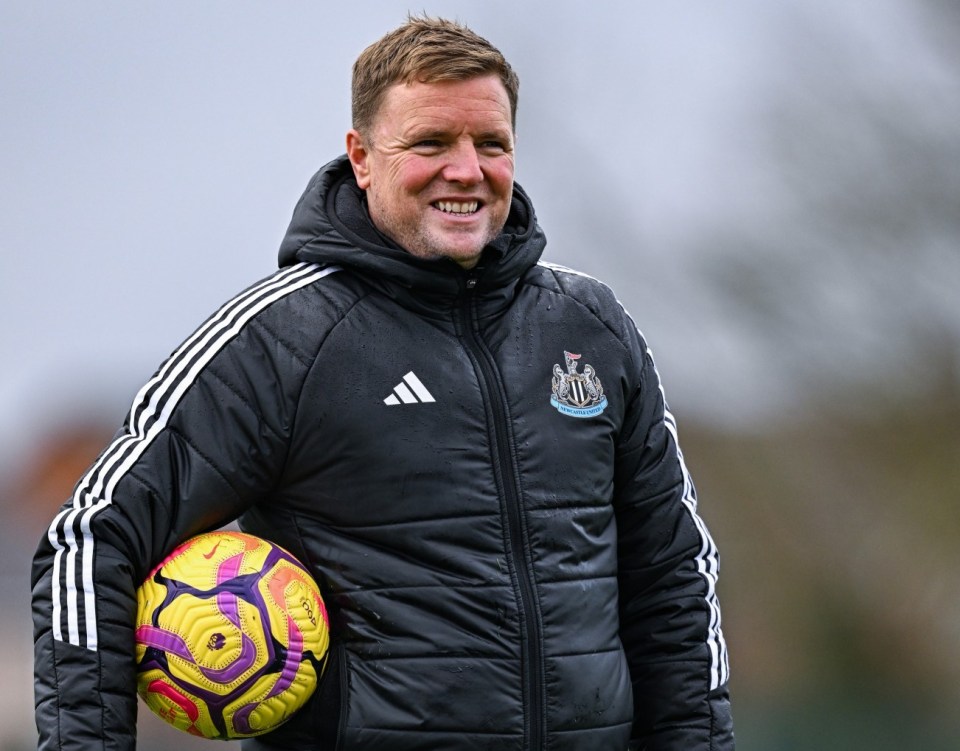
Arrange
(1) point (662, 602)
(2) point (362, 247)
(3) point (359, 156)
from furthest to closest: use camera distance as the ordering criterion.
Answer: (1) point (662, 602), (3) point (359, 156), (2) point (362, 247)

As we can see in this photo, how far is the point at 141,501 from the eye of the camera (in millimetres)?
3219

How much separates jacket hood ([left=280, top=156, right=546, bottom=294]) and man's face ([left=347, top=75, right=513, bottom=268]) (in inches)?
1.6

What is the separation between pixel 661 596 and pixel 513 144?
1.09 metres

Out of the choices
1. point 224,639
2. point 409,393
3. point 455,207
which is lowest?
point 224,639

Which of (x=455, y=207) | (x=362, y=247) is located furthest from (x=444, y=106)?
(x=362, y=247)

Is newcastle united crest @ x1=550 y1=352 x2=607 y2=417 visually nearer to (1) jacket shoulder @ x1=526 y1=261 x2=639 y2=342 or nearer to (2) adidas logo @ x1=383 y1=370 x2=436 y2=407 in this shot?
(1) jacket shoulder @ x1=526 y1=261 x2=639 y2=342

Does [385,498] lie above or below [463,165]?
below

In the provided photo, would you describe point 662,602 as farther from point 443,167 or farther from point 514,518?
point 443,167

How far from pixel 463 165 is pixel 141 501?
3.22ft

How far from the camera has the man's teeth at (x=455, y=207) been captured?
3518 mm

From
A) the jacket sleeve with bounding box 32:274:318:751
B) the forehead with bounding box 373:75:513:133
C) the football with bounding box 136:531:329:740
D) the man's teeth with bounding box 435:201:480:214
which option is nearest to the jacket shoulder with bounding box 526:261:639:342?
the man's teeth with bounding box 435:201:480:214

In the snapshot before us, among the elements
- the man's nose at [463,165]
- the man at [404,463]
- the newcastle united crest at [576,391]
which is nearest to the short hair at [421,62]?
the man at [404,463]

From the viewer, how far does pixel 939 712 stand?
9344mm

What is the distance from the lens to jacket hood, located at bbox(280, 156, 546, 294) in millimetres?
3480
